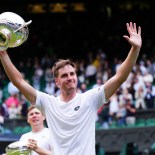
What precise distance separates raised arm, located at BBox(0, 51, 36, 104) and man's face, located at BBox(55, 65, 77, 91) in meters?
0.26

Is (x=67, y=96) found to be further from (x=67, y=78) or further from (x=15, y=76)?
(x=15, y=76)

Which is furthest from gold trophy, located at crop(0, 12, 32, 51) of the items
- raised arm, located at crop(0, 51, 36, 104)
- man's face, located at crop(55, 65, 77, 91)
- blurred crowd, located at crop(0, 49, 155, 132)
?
blurred crowd, located at crop(0, 49, 155, 132)

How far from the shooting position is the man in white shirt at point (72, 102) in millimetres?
5957

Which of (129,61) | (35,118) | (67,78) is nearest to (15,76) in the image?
(67,78)

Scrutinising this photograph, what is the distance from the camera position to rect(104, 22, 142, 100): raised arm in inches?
232

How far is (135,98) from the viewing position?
18.6 m

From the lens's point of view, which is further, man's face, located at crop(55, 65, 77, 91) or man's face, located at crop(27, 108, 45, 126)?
man's face, located at crop(27, 108, 45, 126)

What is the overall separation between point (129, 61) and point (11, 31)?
3.34ft

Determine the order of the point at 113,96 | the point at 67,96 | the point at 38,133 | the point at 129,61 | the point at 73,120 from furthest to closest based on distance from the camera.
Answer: the point at 113,96 < the point at 38,133 < the point at 67,96 < the point at 73,120 < the point at 129,61

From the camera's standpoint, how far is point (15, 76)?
6125 millimetres

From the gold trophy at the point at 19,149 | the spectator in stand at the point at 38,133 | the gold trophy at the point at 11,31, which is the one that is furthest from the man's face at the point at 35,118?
the gold trophy at the point at 11,31

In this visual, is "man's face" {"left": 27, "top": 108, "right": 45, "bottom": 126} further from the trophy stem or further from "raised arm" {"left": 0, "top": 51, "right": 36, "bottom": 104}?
the trophy stem

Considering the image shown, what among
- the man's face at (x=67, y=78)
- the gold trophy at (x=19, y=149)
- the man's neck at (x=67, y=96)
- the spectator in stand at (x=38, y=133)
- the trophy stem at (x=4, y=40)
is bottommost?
the gold trophy at (x=19, y=149)

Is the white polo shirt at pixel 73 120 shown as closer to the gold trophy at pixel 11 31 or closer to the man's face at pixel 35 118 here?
the gold trophy at pixel 11 31
